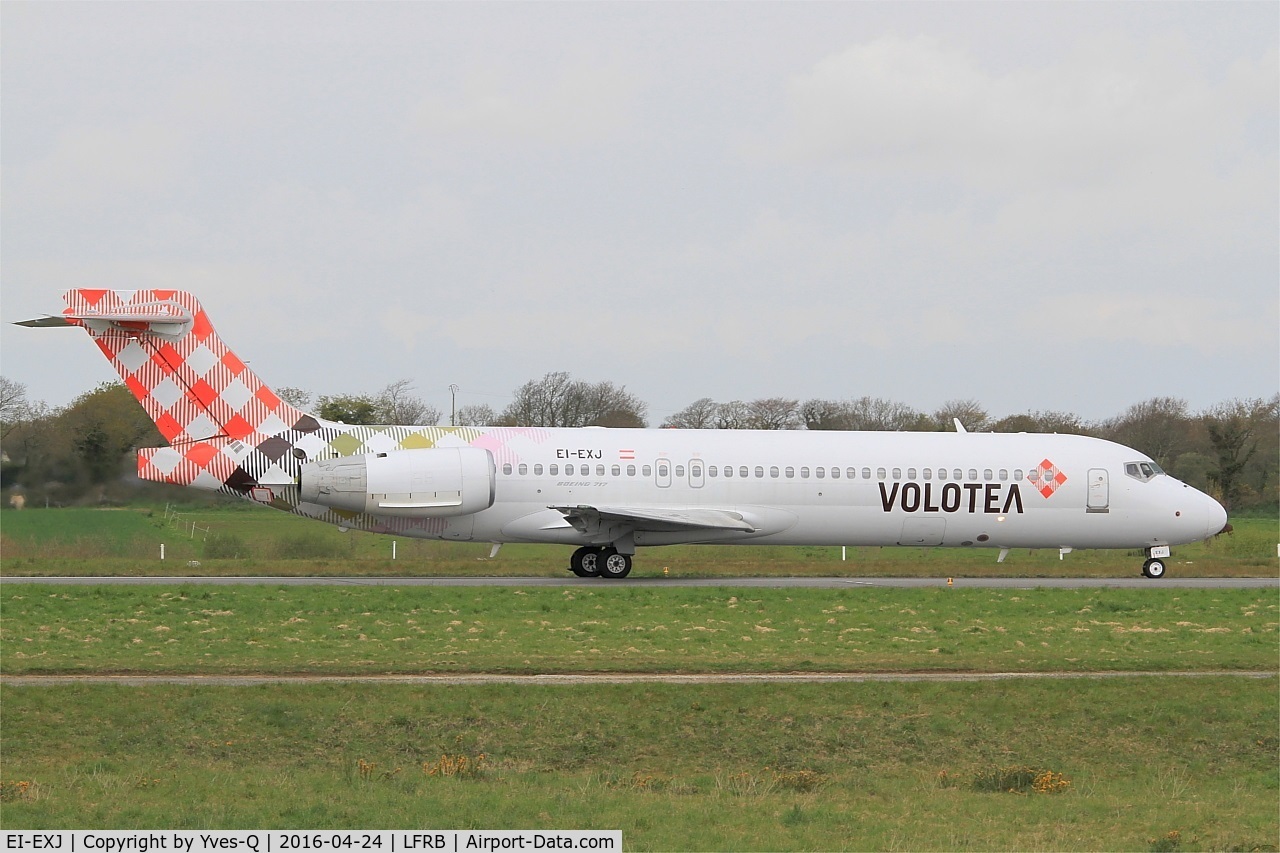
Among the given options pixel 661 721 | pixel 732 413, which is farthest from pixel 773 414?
pixel 661 721

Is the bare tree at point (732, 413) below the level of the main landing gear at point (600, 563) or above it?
above

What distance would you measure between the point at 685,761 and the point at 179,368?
1977cm

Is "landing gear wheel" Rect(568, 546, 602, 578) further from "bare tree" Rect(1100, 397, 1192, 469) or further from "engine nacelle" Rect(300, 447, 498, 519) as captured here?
"bare tree" Rect(1100, 397, 1192, 469)

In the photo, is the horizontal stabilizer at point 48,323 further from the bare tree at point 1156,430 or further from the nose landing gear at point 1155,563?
the bare tree at point 1156,430

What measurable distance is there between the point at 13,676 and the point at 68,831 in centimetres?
779

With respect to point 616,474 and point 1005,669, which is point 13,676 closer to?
point 1005,669

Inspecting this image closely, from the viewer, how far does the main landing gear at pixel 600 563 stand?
108 feet

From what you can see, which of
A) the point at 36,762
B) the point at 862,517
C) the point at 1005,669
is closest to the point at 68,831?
the point at 36,762

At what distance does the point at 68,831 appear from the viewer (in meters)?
11.4

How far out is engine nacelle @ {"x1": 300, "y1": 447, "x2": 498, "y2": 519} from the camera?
103 ft

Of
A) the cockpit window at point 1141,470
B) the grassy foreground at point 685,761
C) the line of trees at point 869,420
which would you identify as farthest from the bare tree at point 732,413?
the grassy foreground at point 685,761

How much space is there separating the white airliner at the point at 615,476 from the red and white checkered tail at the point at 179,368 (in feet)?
0.11
